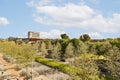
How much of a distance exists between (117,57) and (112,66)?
2.47 meters

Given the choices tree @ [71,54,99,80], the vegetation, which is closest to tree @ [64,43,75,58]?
the vegetation

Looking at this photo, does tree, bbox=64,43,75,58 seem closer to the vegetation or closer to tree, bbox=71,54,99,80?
the vegetation

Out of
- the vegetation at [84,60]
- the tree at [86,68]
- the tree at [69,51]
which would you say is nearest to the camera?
the tree at [86,68]

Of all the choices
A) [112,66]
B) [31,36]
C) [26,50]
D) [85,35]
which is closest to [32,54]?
[26,50]

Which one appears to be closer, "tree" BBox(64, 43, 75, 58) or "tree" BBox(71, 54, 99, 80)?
"tree" BBox(71, 54, 99, 80)

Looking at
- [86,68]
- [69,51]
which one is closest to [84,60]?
[86,68]

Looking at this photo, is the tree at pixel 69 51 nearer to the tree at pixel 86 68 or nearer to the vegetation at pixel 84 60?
the vegetation at pixel 84 60

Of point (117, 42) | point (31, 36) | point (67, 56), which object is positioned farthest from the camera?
point (31, 36)

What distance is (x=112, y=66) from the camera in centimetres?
3344

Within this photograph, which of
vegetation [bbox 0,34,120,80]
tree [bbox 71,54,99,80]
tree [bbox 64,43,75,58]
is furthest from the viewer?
tree [bbox 64,43,75,58]

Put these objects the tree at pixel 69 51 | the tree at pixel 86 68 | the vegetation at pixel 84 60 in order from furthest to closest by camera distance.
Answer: the tree at pixel 69 51 < the vegetation at pixel 84 60 < the tree at pixel 86 68

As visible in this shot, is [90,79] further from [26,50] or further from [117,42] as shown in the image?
[117,42]

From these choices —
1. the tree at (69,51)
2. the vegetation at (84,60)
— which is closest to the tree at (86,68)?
the vegetation at (84,60)

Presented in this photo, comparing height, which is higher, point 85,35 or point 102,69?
point 85,35
